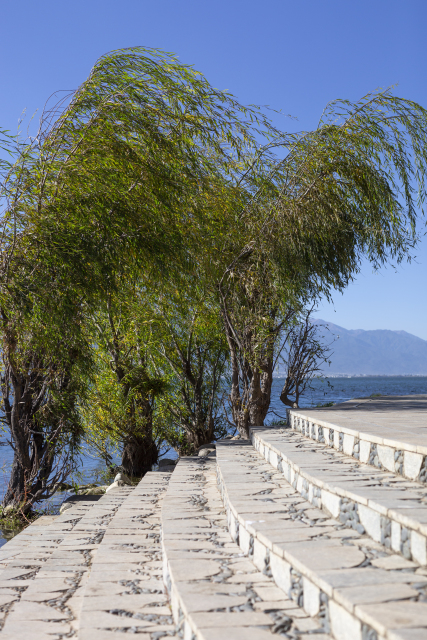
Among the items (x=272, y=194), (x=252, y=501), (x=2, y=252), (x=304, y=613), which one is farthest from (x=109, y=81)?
(x=304, y=613)

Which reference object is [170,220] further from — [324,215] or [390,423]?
[390,423]

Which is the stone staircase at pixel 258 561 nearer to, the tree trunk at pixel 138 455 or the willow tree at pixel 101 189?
the willow tree at pixel 101 189

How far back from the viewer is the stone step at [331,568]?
5.81 ft

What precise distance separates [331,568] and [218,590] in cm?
58

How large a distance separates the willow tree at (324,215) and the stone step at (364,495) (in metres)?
2.58

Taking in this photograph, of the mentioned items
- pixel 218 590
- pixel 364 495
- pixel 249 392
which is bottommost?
pixel 218 590

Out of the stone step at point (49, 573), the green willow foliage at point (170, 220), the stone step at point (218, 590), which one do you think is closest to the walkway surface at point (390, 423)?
the stone step at point (218, 590)

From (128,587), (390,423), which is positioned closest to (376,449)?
(390,423)

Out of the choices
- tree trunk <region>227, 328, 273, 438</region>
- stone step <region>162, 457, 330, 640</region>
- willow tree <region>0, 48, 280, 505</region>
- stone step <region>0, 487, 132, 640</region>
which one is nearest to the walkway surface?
stone step <region>162, 457, 330, 640</region>

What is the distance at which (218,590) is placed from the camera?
2.42 m

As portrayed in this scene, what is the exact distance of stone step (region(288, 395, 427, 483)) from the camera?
323cm

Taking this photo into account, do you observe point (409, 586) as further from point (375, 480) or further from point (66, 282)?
point (66, 282)

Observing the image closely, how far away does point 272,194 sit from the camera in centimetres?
674

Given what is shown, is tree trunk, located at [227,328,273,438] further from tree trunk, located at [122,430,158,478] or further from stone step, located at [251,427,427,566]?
stone step, located at [251,427,427,566]
